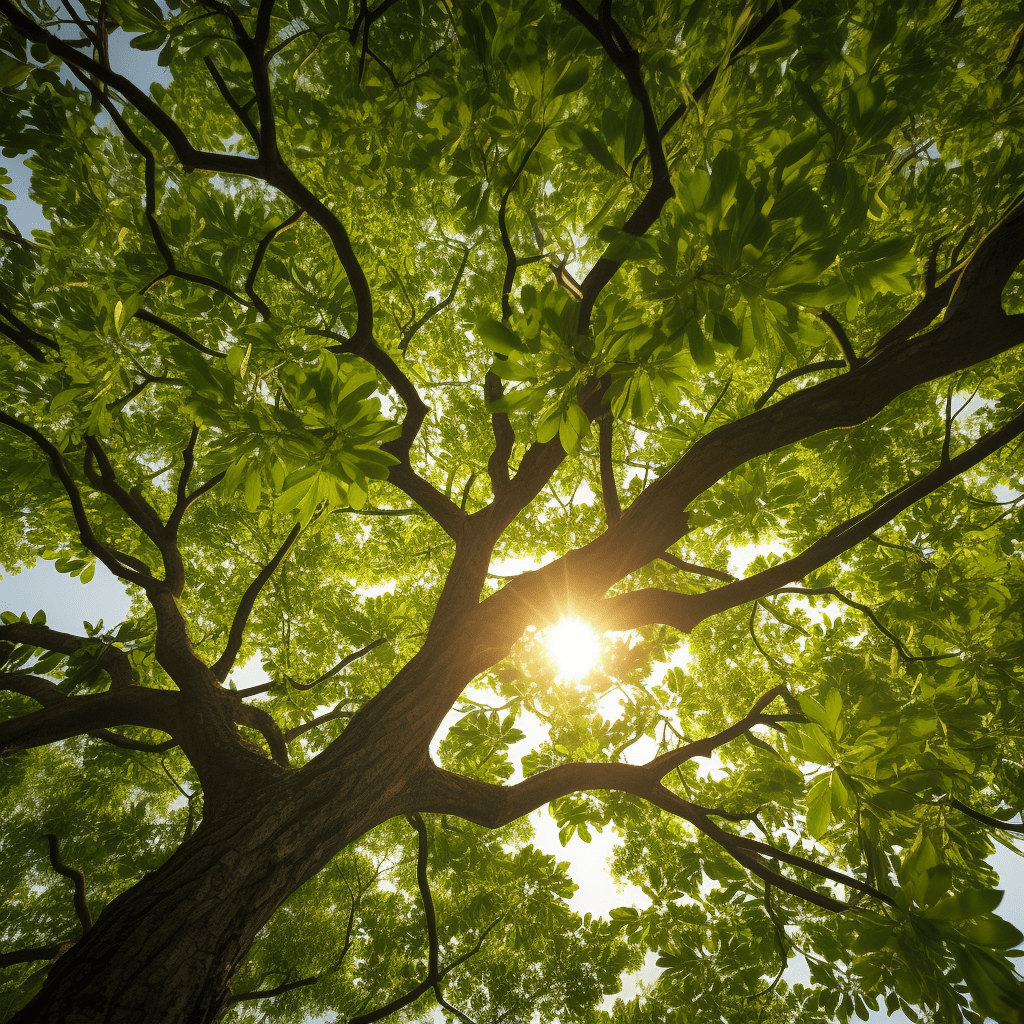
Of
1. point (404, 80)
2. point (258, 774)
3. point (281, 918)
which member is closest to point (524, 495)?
point (258, 774)

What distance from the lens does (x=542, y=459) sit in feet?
10.7

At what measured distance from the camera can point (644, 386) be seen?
1378mm

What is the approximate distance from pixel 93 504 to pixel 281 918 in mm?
6313

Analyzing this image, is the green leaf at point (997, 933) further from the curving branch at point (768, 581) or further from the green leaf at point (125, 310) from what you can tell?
the green leaf at point (125, 310)

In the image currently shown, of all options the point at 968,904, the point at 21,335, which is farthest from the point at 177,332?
the point at 968,904

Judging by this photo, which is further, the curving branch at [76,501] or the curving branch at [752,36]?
the curving branch at [76,501]

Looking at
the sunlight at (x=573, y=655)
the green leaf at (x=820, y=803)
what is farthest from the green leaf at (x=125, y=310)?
the sunlight at (x=573, y=655)

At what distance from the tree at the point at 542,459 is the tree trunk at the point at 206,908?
2cm

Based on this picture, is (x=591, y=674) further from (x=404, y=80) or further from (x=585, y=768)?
(x=404, y=80)

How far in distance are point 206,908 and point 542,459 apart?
9.04 ft

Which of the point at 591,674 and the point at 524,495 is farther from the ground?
the point at 524,495

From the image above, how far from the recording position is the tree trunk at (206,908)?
140 cm

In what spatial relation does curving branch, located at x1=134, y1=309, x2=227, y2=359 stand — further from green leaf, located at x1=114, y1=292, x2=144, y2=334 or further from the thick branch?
the thick branch

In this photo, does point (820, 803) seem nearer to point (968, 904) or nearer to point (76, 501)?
point (968, 904)
